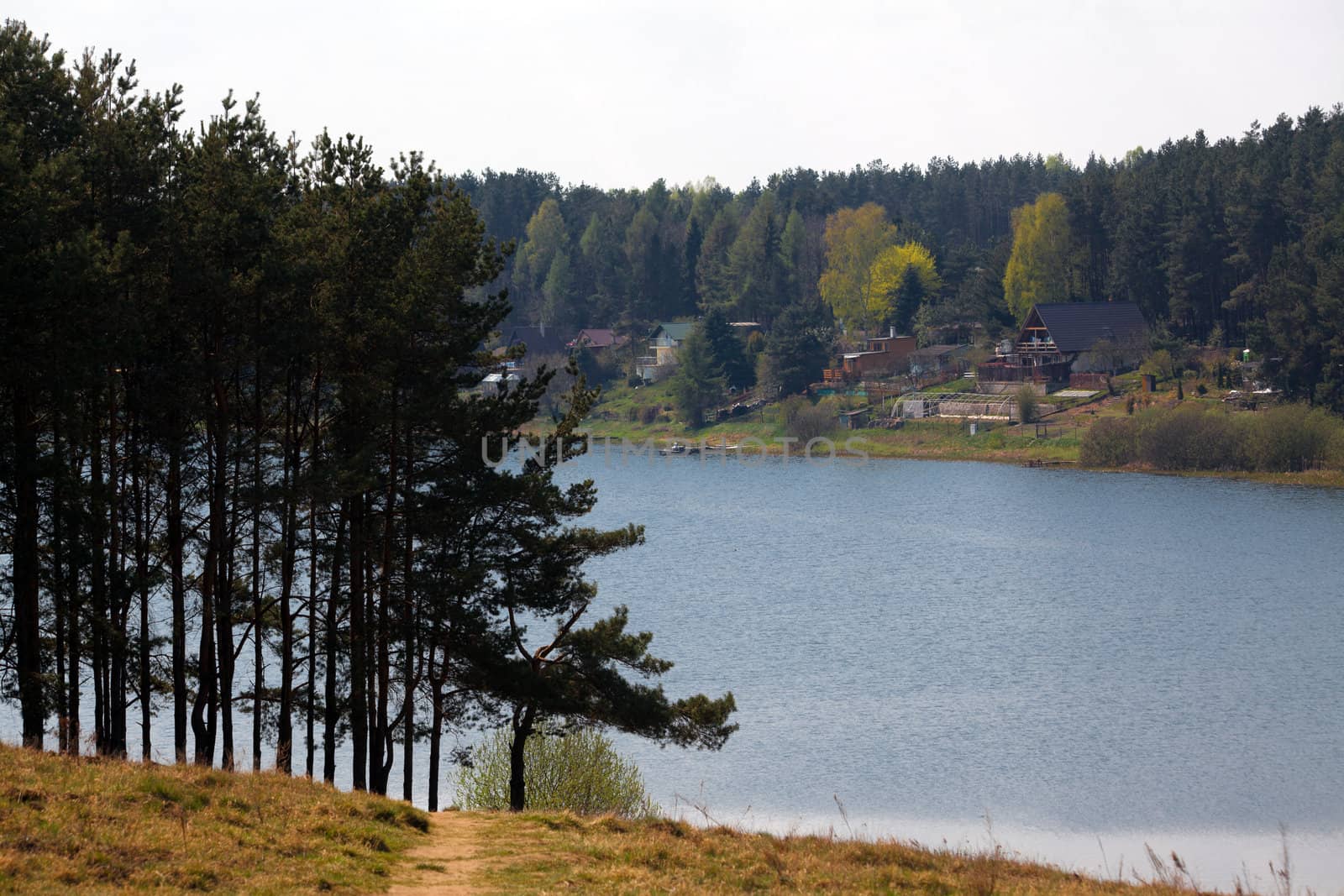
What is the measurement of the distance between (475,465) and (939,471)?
204ft

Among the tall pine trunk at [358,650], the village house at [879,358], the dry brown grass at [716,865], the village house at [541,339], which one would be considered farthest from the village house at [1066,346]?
the dry brown grass at [716,865]

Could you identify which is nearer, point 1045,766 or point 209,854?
point 209,854

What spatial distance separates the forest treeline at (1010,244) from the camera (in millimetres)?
80562

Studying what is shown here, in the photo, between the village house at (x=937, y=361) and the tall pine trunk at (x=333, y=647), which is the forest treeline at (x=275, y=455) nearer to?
the tall pine trunk at (x=333, y=647)

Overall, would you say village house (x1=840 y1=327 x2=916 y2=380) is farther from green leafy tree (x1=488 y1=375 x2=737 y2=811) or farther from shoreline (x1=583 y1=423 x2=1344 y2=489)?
green leafy tree (x1=488 y1=375 x2=737 y2=811)

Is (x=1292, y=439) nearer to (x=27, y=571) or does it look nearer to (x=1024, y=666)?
(x=1024, y=666)

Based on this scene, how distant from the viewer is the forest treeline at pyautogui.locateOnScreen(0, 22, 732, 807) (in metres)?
18.5

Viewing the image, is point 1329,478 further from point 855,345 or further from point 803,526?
point 855,345

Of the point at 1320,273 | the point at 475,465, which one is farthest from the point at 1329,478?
the point at 475,465

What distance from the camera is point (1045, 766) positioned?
30094mm

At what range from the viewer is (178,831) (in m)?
11.6

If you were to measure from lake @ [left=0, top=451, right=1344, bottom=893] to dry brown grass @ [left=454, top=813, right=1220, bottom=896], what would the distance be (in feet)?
5.31

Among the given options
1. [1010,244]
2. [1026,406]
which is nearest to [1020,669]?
[1026,406]

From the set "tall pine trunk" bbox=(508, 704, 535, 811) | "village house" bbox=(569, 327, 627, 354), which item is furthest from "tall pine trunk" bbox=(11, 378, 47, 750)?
"village house" bbox=(569, 327, 627, 354)
